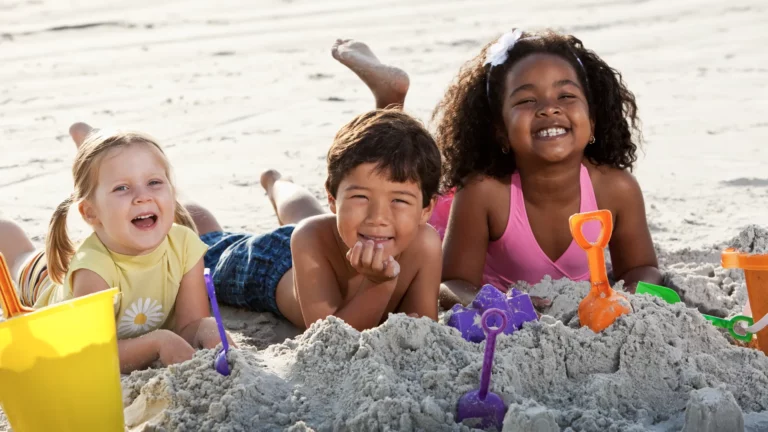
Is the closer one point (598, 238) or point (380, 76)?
point (598, 238)

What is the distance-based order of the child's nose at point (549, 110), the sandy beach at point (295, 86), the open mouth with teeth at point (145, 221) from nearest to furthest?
the open mouth with teeth at point (145, 221), the child's nose at point (549, 110), the sandy beach at point (295, 86)

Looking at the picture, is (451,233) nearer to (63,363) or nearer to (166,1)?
(63,363)

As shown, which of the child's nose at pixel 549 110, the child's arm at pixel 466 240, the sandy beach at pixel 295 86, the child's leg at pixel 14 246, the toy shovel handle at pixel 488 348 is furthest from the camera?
the sandy beach at pixel 295 86

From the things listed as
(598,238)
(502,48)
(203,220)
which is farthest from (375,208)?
(203,220)

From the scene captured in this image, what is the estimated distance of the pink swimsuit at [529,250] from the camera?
3160mm

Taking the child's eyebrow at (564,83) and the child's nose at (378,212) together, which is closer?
the child's nose at (378,212)

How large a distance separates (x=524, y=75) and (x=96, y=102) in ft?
11.8

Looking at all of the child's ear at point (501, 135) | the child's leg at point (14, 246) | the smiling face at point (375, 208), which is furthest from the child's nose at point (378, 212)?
the child's leg at point (14, 246)

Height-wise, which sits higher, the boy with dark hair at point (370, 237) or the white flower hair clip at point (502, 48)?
the white flower hair clip at point (502, 48)

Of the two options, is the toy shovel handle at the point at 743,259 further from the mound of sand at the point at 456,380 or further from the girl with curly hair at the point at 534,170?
the girl with curly hair at the point at 534,170

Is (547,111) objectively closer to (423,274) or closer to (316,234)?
(423,274)

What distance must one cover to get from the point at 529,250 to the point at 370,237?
82 cm

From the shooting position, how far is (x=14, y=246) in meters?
3.45

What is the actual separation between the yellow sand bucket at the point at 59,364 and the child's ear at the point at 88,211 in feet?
2.37
